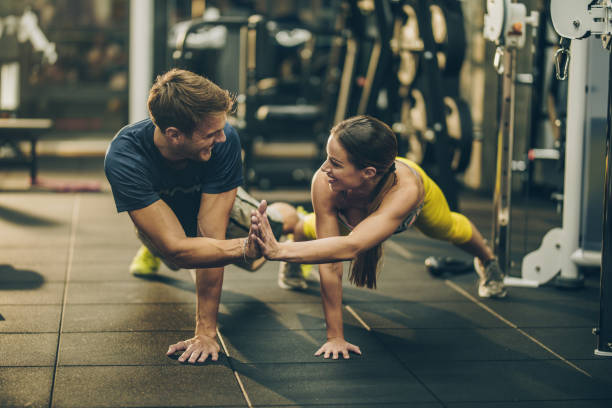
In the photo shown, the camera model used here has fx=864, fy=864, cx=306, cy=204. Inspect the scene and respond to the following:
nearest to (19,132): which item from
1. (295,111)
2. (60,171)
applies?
(60,171)

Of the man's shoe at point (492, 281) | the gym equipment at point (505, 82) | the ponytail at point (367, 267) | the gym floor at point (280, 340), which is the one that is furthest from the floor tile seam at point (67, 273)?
the gym equipment at point (505, 82)

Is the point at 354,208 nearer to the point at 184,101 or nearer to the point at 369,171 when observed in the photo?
the point at 369,171

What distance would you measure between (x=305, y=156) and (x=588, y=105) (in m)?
5.08

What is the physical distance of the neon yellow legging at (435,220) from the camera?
334 centimetres

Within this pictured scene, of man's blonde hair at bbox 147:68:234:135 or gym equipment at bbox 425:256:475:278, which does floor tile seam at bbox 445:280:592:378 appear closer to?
gym equipment at bbox 425:256:475:278

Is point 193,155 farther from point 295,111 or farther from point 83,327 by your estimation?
point 295,111

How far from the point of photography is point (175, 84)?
2707 millimetres

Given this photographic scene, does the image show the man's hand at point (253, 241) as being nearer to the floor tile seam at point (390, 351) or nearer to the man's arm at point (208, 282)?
the man's arm at point (208, 282)

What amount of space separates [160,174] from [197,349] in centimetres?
63

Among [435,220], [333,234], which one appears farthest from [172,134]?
[435,220]

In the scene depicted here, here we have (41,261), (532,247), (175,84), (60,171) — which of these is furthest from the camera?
(60,171)

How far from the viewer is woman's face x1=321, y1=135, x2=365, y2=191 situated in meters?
2.83

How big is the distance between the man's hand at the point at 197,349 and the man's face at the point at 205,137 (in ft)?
2.05

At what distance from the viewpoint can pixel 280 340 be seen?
3.15 meters
